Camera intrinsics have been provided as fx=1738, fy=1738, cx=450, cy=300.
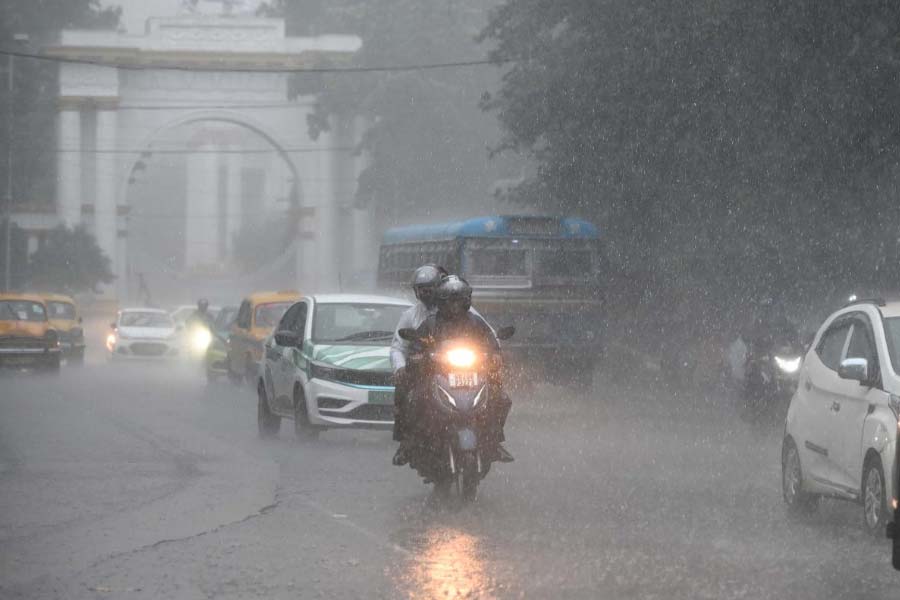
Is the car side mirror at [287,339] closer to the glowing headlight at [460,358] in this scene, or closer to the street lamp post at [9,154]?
the glowing headlight at [460,358]

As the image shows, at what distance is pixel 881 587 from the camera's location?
8.23 metres

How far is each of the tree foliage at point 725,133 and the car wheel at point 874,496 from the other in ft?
35.7

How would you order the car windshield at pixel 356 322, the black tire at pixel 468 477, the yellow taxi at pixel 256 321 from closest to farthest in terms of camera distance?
the black tire at pixel 468 477
the car windshield at pixel 356 322
the yellow taxi at pixel 256 321

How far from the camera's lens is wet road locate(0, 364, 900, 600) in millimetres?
8281

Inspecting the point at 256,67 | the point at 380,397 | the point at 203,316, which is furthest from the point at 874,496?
the point at 256,67

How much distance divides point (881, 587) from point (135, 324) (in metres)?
36.9

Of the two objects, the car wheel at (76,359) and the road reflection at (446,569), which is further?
the car wheel at (76,359)

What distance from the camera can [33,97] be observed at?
68.0 meters

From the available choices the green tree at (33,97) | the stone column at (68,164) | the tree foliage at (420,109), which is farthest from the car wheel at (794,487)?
the stone column at (68,164)

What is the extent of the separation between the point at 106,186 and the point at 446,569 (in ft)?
220

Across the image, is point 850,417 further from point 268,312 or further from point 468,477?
point 268,312

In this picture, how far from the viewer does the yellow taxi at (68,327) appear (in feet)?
133

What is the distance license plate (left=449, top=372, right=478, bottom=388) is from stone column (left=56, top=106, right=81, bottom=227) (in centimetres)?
6291

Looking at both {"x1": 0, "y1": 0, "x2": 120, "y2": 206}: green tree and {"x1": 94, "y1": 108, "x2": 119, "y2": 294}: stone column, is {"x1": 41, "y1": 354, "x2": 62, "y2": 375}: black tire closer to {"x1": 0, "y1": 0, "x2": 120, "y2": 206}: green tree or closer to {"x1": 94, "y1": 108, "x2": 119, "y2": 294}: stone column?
{"x1": 0, "y1": 0, "x2": 120, "y2": 206}: green tree
